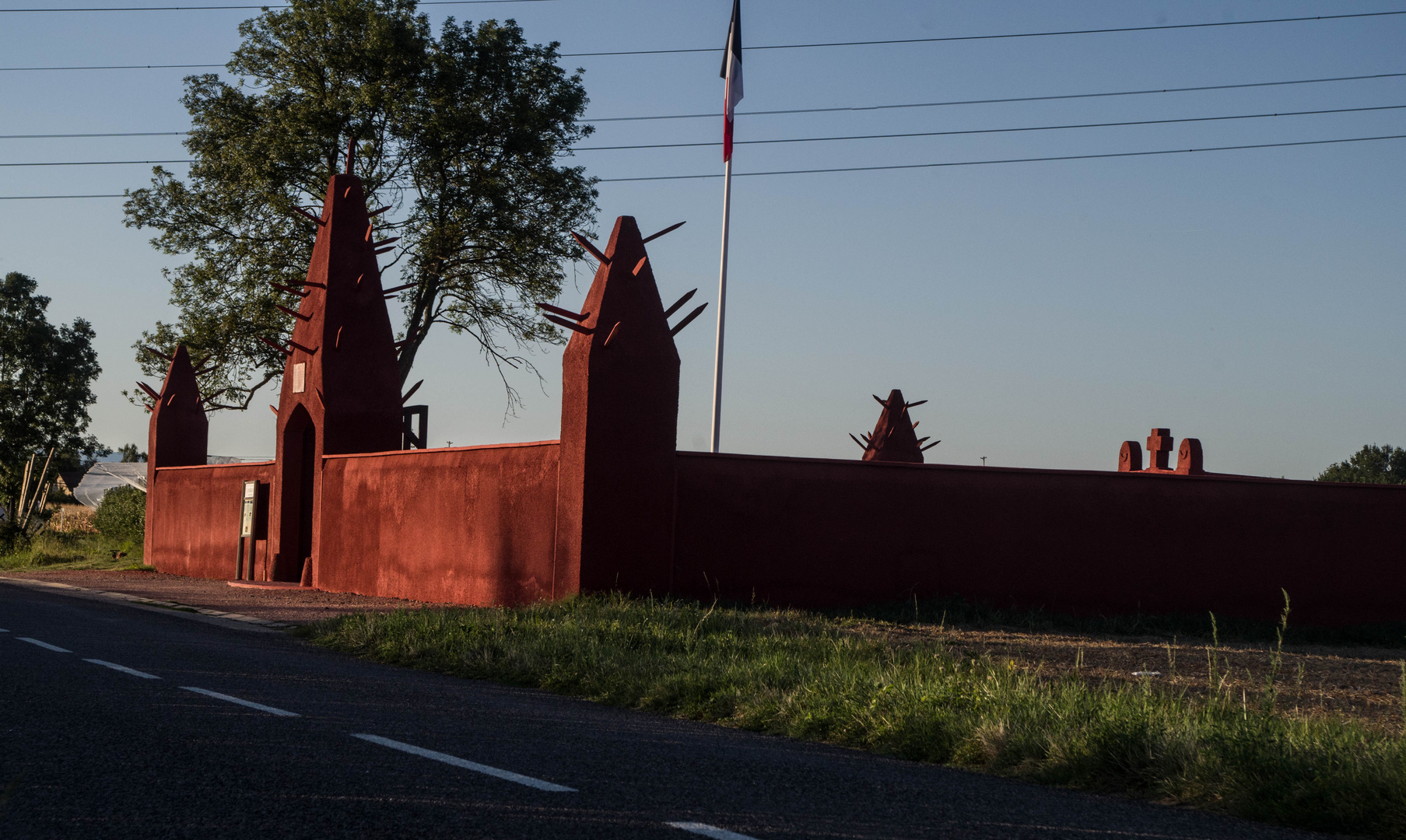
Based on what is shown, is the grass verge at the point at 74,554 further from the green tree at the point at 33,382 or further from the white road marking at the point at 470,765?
the white road marking at the point at 470,765

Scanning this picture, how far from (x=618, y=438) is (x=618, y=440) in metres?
0.03

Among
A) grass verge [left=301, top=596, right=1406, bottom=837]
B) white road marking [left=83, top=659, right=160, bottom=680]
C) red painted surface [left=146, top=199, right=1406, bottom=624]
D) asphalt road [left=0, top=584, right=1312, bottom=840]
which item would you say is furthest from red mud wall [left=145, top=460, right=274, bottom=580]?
asphalt road [left=0, top=584, right=1312, bottom=840]

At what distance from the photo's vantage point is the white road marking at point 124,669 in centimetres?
906

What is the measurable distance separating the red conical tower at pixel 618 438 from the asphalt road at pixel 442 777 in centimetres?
582

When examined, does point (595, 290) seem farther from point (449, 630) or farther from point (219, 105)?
point (219, 105)

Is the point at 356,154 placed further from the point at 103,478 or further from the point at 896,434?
the point at 103,478

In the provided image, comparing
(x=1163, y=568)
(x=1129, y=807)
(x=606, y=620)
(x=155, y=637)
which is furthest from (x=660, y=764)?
(x=1163, y=568)

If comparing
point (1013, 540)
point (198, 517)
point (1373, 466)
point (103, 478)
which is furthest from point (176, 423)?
point (1373, 466)

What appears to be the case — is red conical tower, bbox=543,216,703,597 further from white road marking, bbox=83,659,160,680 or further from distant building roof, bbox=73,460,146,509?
distant building roof, bbox=73,460,146,509

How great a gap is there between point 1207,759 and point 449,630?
8201 mm

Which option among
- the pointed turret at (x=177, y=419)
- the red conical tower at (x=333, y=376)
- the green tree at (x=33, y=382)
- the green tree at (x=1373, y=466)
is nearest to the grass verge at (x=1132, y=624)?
the red conical tower at (x=333, y=376)

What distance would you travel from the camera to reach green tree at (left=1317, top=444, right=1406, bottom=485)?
91.3 m

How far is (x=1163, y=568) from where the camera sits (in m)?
15.7

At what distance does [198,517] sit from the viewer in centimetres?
2716
